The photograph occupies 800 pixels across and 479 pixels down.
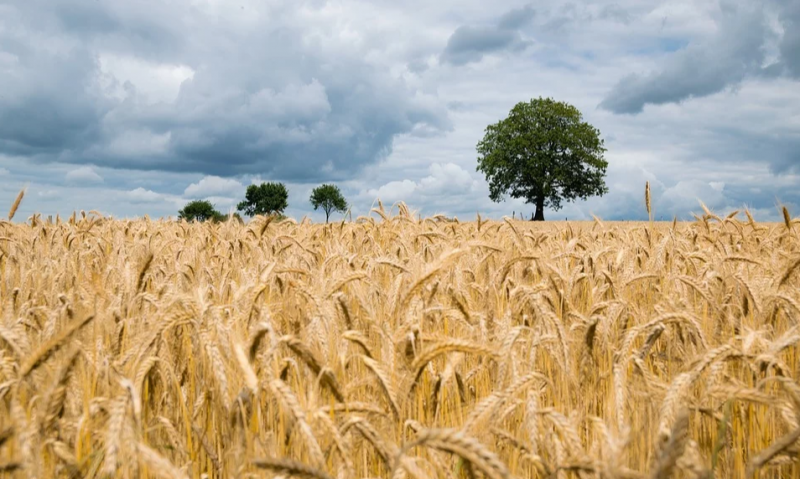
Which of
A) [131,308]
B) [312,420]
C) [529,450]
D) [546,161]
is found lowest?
[529,450]

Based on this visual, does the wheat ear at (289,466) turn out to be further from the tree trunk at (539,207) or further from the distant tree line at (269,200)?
the distant tree line at (269,200)

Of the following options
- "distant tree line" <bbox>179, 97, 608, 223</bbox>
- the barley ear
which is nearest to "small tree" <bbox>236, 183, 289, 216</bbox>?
"distant tree line" <bbox>179, 97, 608, 223</bbox>

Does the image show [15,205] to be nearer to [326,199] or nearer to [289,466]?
[289,466]

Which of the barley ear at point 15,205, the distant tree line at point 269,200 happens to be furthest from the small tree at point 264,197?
the barley ear at point 15,205

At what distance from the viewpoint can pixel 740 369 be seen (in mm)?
2480

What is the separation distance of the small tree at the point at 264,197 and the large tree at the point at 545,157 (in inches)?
1332

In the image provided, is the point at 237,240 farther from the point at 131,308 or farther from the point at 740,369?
the point at 740,369

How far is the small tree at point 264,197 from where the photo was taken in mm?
75000

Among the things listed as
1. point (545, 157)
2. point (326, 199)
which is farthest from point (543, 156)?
point (326, 199)

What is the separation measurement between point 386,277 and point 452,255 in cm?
233

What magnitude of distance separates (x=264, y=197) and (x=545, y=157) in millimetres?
40867

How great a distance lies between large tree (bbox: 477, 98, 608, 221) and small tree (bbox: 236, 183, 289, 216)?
111ft

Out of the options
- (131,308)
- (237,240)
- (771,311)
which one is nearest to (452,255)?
(131,308)

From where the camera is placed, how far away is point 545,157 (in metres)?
49.0
